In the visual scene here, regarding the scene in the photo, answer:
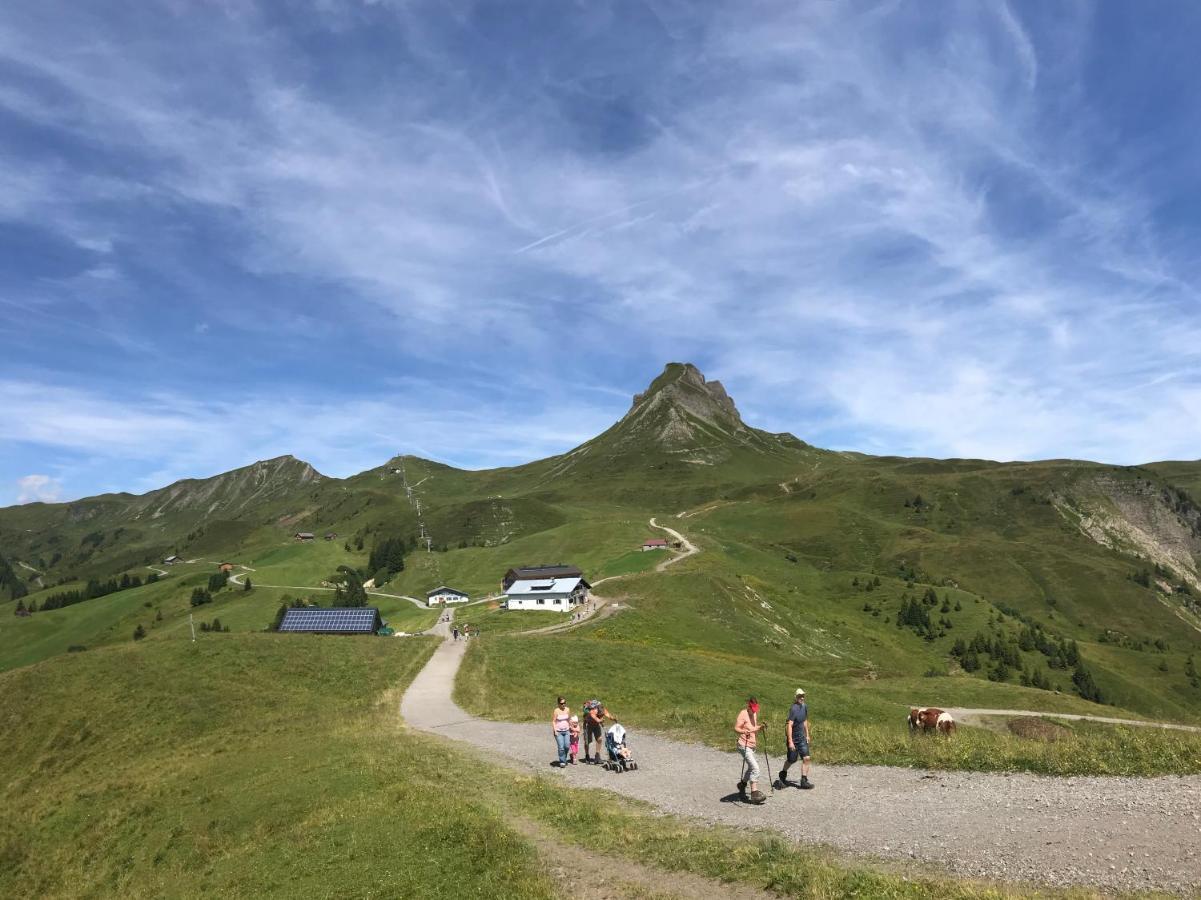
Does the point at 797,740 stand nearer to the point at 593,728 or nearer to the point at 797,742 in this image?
the point at 797,742

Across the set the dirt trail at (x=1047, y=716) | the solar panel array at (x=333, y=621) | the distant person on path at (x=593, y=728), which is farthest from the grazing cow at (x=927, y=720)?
the solar panel array at (x=333, y=621)

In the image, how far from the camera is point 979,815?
1692 centimetres

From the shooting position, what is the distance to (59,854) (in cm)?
3077

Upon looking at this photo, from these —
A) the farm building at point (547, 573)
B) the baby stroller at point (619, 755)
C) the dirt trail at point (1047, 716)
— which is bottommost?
the dirt trail at point (1047, 716)

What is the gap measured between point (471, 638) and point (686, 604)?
35.5 meters

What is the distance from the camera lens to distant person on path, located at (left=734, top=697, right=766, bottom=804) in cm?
2009

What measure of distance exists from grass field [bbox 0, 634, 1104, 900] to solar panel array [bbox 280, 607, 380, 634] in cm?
2551

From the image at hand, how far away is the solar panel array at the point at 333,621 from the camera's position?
89375 mm

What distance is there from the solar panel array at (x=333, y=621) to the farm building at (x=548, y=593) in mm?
30686

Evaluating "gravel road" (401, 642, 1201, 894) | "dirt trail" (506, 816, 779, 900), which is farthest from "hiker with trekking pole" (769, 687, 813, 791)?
"dirt trail" (506, 816, 779, 900)

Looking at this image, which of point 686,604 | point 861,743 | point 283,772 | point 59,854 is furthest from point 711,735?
point 686,604

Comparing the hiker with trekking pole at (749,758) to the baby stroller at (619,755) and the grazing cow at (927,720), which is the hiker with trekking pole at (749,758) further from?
the grazing cow at (927,720)

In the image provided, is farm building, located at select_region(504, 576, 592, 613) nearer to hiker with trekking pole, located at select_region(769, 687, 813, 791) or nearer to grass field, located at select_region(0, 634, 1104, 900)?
grass field, located at select_region(0, 634, 1104, 900)

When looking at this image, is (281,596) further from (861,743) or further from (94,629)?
(861,743)
